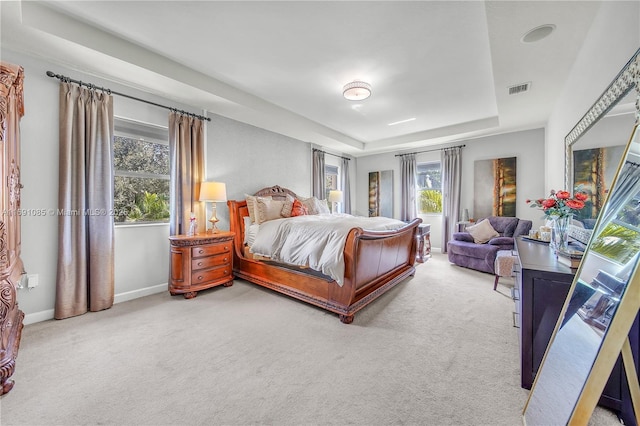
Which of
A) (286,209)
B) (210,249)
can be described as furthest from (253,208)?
(210,249)

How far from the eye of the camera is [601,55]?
5.99ft

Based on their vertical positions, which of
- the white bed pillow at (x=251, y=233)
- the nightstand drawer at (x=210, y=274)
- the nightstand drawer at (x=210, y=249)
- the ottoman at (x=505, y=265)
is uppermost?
the white bed pillow at (x=251, y=233)

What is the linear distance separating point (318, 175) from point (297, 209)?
→ 1.85 meters

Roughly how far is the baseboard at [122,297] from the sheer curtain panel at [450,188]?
5.59m

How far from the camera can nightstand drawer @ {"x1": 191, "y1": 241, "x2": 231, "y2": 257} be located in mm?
3223

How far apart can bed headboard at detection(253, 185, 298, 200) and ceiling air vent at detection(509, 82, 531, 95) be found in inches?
148

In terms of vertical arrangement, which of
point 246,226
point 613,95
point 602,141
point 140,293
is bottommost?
point 140,293

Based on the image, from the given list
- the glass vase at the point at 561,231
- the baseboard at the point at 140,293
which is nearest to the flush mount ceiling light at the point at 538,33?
the glass vase at the point at 561,231

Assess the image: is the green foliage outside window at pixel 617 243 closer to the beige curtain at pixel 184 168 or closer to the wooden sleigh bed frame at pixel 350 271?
the wooden sleigh bed frame at pixel 350 271

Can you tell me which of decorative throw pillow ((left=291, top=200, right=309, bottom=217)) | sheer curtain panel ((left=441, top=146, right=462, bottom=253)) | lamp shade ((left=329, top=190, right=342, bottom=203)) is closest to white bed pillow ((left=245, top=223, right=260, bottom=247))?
decorative throw pillow ((left=291, top=200, right=309, bottom=217))

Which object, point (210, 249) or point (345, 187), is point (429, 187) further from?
point (210, 249)

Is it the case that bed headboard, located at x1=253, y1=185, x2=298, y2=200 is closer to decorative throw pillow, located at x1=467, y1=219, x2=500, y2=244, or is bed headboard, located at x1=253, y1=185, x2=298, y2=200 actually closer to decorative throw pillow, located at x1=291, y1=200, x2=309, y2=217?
decorative throw pillow, located at x1=291, y1=200, x2=309, y2=217

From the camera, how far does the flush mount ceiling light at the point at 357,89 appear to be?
10.5ft

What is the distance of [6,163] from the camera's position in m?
1.69
